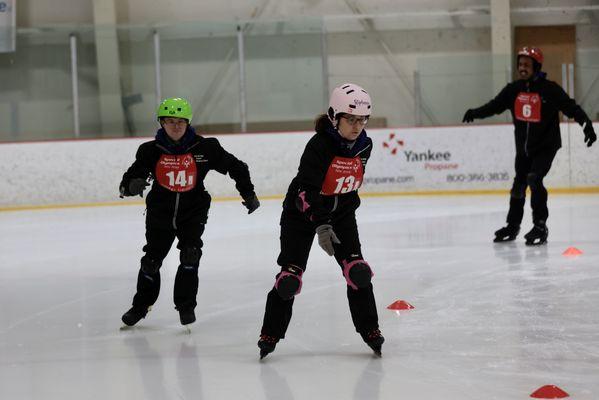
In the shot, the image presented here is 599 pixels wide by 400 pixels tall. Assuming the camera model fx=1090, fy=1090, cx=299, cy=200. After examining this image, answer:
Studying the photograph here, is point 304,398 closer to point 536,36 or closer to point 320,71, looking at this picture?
point 320,71

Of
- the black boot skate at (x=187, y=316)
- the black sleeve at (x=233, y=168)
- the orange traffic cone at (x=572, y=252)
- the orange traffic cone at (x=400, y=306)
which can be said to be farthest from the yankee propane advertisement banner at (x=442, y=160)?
the black boot skate at (x=187, y=316)

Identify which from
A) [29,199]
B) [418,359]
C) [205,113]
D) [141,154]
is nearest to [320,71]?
[205,113]

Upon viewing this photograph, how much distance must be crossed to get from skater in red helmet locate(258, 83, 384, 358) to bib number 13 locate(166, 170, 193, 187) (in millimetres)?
880

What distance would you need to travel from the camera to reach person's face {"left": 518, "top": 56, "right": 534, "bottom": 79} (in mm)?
8492

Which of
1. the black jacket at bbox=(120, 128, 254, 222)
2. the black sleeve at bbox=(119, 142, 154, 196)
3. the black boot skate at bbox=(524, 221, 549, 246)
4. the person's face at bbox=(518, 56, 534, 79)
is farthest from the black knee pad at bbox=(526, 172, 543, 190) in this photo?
the black sleeve at bbox=(119, 142, 154, 196)

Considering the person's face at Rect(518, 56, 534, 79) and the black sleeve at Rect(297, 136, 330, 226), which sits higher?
the person's face at Rect(518, 56, 534, 79)

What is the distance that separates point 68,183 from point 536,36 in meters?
7.74

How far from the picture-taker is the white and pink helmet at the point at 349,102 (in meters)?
4.53

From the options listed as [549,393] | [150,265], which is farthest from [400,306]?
[549,393]

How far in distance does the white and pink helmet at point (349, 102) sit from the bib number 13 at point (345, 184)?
0.86 feet

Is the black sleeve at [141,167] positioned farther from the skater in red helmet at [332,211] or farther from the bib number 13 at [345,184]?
the bib number 13 at [345,184]

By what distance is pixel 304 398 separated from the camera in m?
4.12

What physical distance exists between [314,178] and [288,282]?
18.8 inches

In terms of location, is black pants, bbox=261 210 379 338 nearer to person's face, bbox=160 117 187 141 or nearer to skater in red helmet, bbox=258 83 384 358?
skater in red helmet, bbox=258 83 384 358
